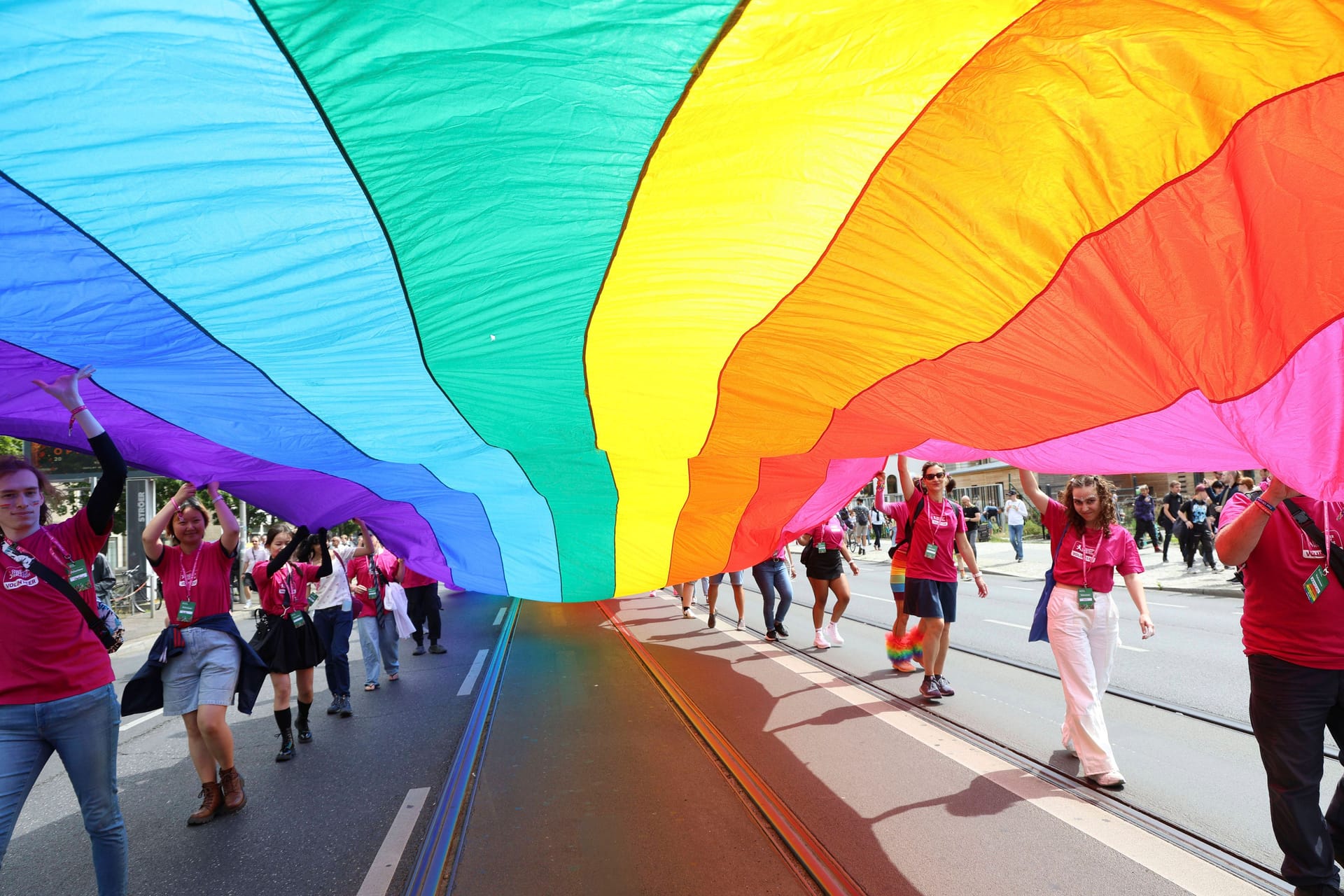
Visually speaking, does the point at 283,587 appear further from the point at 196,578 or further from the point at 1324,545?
the point at 1324,545

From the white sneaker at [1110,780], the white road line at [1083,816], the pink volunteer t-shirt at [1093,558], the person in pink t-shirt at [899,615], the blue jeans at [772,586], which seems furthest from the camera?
the blue jeans at [772,586]

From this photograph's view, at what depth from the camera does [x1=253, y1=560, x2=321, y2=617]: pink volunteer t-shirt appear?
6.52m

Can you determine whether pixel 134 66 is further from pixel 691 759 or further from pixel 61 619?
pixel 691 759

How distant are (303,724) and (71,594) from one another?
4414mm

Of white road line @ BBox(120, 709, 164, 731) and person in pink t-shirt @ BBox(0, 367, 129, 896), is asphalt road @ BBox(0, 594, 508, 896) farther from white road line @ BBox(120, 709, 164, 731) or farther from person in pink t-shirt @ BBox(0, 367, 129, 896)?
person in pink t-shirt @ BBox(0, 367, 129, 896)

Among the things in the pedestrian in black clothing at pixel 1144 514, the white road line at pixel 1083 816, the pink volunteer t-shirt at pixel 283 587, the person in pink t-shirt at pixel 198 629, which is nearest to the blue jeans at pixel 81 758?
the person in pink t-shirt at pixel 198 629

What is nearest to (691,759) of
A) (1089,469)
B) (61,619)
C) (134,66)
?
(1089,469)

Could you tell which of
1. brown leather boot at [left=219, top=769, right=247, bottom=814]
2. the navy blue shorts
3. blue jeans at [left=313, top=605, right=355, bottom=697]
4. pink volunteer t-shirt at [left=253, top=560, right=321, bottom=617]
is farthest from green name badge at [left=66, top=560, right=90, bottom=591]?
the navy blue shorts

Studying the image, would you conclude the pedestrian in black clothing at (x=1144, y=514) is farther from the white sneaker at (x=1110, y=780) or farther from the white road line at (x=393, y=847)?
the white road line at (x=393, y=847)

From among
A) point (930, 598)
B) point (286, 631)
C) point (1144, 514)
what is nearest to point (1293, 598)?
point (930, 598)

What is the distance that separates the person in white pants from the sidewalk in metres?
3.50

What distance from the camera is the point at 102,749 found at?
10.7 feet

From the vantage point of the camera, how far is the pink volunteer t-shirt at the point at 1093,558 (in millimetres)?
4844

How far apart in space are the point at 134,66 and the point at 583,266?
55.5 inches
